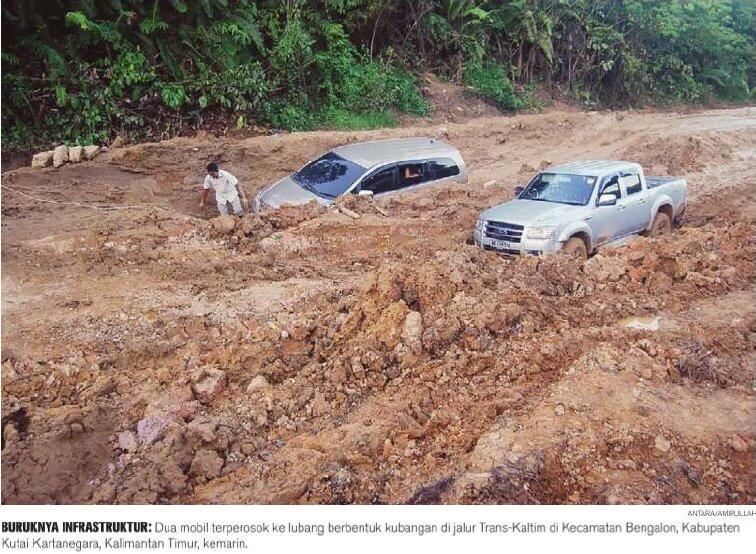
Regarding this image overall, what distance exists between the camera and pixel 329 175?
9352 mm

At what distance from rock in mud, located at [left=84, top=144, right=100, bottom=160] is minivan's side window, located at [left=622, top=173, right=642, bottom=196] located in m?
8.57

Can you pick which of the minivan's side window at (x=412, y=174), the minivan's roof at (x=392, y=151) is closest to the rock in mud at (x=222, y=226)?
the minivan's roof at (x=392, y=151)

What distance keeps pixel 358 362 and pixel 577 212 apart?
4174mm

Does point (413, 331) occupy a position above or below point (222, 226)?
above

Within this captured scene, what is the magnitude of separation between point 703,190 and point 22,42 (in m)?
12.2

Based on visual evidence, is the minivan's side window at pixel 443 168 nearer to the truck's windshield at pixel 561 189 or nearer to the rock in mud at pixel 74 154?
the truck's windshield at pixel 561 189

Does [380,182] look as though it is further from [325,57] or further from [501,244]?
[325,57]

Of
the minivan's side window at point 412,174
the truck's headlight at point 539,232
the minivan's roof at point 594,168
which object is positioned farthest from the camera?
the minivan's side window at point 412,174

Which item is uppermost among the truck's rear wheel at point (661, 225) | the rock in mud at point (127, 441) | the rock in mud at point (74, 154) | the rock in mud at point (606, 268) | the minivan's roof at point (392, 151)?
the minivan's roof at point (392, 151)

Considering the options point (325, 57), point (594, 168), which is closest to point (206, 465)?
point (594, 168)

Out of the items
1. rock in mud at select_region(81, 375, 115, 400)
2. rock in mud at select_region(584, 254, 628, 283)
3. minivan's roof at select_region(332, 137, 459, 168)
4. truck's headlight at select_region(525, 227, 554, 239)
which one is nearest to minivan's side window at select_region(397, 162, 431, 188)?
minivan's roof at select_region(332, 137, 459, 168)

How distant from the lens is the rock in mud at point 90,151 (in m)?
10.7

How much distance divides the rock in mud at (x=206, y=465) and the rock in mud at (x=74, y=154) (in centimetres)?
782
